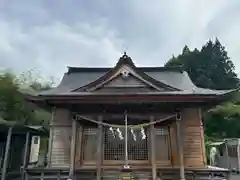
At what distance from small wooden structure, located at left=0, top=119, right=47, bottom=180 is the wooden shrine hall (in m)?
1.34

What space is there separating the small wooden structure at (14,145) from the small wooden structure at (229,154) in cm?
1197

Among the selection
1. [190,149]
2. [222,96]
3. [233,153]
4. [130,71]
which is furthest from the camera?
[233,153]

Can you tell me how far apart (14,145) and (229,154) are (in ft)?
45.8

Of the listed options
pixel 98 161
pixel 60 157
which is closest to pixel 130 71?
pixel 98 161

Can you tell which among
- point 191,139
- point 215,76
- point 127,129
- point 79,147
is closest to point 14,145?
point 79,147

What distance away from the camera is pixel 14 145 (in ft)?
39.1

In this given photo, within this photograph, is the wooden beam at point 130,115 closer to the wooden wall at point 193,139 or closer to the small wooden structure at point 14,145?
the wooden wall at point 193,139

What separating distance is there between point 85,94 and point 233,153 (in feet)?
41.1

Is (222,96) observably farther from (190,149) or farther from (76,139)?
(76,139)

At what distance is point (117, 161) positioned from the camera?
30.7 feet

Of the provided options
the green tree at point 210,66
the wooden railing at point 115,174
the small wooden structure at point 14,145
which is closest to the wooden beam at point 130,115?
the wooden railing at point 115,174

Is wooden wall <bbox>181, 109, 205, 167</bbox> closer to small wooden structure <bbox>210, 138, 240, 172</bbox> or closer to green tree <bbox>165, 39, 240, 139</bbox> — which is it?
small wooden structure <bbox>210, 138, 240, 172</bbox>

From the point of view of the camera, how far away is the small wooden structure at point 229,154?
51.2 ft

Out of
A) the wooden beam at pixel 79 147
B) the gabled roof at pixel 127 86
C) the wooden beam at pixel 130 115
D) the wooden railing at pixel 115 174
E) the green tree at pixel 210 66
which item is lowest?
the wooden railing at pixel 115 174
